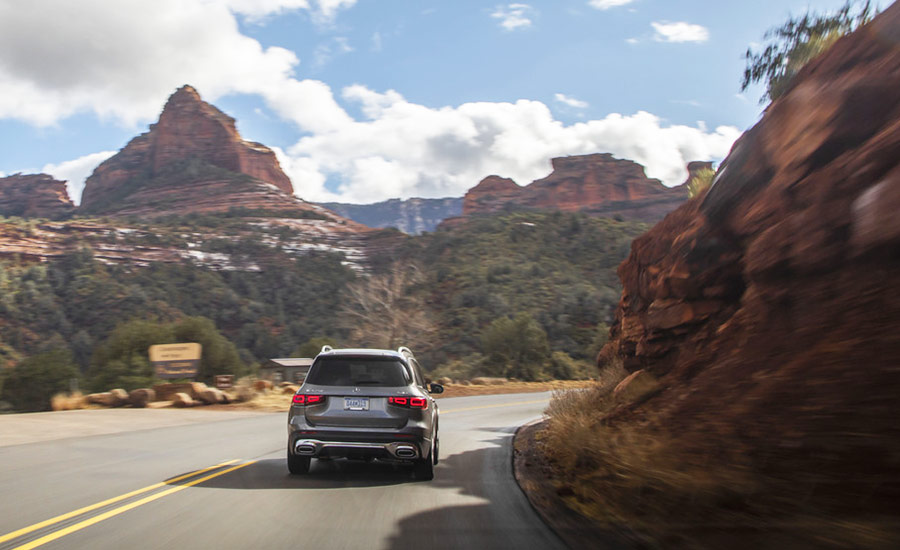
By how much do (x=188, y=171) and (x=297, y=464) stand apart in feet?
341

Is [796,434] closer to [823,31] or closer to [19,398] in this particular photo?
[823,31]

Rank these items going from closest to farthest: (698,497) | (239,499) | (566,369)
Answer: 1. (698,497)
2. (239,499)
3. (566,369)

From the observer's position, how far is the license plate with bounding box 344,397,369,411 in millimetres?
9102

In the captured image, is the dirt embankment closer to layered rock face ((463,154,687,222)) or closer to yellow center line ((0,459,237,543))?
yellow center line ((0,459,237,543))

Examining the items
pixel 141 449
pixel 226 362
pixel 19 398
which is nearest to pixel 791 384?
pixel 141 449

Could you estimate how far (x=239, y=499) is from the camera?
789cm

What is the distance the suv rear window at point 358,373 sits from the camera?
9359 mm

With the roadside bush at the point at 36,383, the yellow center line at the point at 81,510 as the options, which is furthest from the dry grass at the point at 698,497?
the roadside bush at the point at 36,383

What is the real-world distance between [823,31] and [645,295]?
27.2 ft

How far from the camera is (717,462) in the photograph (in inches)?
250

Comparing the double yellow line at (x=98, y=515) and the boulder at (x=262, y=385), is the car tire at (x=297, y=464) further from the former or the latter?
the boulder at (x=262, y=385)

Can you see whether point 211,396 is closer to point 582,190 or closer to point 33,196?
point 33,196

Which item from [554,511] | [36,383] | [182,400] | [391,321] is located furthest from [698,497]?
[391,321]

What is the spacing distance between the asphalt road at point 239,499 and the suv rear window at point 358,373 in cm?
124
